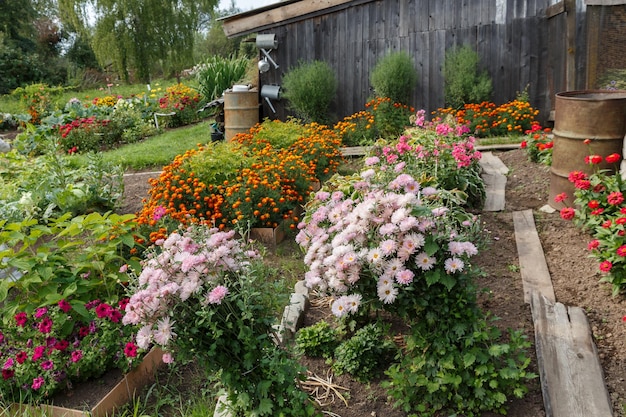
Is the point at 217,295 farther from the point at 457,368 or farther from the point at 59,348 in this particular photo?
the point at 59,348

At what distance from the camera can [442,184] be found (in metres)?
4.11

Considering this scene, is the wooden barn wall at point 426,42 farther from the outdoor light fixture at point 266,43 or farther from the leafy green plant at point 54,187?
the leafy green plant at point 54,187

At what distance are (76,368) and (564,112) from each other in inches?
141

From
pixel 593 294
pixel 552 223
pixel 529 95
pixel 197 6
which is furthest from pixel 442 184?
pixel 197 6

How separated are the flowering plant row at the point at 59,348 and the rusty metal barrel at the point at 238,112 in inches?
228

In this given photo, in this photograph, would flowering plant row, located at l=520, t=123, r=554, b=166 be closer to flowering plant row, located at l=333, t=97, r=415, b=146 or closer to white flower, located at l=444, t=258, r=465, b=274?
flowering plant row, located at l=333, t=97, r=415, b=146

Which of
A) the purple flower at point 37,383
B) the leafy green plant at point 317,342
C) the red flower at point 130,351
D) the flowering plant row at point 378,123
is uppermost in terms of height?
the flowering plant row at point 378,123

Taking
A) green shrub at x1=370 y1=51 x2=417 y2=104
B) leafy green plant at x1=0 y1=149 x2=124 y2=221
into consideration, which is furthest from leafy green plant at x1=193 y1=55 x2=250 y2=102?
leafy green plant at x1=0 y1=149 x2=124 y2=221

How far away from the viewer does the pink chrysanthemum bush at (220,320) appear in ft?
6.39

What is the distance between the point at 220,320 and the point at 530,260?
211 cm

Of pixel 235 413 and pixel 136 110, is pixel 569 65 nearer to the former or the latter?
pixel 235 413

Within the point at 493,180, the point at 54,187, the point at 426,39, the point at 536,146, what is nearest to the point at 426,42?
the point at 426,39

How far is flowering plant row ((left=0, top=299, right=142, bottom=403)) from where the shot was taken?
8.71 ft

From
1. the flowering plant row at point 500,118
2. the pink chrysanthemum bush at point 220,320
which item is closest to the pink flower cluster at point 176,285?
the pink chrysanthemum bush at point 220,320
